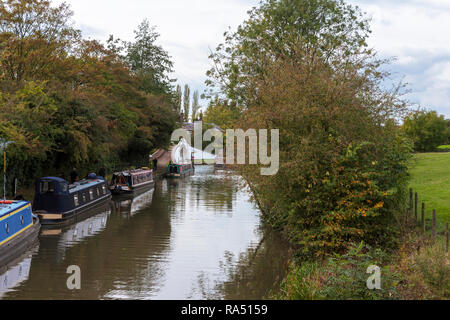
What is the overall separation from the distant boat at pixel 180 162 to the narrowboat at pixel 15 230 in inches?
1184

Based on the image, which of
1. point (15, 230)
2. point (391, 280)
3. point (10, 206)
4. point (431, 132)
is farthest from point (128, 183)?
point (431, 132)

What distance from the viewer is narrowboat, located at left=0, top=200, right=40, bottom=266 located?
44.6 ft

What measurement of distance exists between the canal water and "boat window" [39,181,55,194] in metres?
1.78

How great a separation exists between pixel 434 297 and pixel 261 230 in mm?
12158

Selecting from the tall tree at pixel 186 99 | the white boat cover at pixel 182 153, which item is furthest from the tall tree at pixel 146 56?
the tall tree at pixel 186 99

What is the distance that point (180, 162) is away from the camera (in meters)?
52.5

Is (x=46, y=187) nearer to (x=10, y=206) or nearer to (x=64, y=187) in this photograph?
(x=64, y=187)

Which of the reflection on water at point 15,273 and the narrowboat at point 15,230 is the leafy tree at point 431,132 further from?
the reflection on water at point 15,273

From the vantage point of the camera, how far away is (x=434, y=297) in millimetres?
7797

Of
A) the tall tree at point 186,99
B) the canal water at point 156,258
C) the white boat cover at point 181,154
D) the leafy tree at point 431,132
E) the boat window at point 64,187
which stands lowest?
the canal water at point 156,258

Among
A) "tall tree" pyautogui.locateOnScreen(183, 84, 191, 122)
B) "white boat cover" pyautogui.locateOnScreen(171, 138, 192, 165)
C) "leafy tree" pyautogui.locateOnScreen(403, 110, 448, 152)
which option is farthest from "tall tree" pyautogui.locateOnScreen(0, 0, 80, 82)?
"tall tree" pyautogui.locateOnScreen(183, 84, 191, 122)

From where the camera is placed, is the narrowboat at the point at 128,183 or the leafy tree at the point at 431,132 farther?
the leafy tree at the point at 431,132

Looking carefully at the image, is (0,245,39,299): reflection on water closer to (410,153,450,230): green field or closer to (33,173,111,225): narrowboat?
(33,173,111,225): narrowboat

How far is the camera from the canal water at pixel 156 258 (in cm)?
1158
